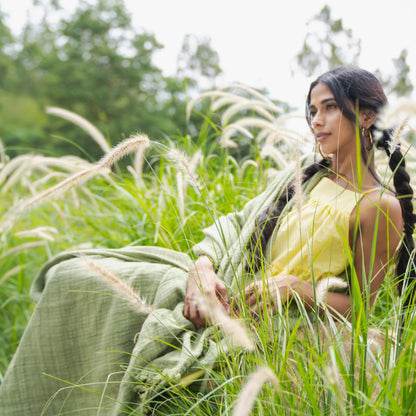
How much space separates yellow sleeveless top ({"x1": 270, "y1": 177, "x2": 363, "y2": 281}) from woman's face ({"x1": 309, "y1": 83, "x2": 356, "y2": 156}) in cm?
19

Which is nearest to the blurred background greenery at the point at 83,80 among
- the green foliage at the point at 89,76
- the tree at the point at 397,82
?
the green foliage at the point at 89,76

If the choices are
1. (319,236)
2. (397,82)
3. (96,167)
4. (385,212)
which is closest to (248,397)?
(96,167)

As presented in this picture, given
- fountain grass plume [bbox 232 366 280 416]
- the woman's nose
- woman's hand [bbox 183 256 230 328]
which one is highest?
the woman's nose

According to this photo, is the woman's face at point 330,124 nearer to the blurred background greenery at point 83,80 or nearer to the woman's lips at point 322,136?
the woman's lips at point 322,136

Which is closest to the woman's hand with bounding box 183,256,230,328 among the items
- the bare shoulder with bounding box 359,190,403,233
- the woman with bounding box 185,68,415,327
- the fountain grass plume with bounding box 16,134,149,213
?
the woman with bounding box 185,68,415,327

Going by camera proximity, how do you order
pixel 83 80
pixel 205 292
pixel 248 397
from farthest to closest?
pixel 83 80 → pixel 205 292 → pixel 248 397

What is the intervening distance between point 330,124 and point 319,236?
17.9 inches

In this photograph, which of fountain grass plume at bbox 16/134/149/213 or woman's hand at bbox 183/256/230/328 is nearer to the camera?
fountain grass plume at bbox 16/134/149/213

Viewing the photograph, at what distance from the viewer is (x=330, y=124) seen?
1843mm

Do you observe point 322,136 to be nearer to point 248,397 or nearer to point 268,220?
point 268,220

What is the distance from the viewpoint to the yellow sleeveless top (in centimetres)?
181

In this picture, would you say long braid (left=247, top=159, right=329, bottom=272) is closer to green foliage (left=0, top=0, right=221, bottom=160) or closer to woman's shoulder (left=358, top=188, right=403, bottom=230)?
woman's shoulder (left=358, top=188, right=403, bottom=230)

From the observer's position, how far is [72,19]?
20094mm

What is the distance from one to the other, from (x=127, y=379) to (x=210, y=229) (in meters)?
0.82
